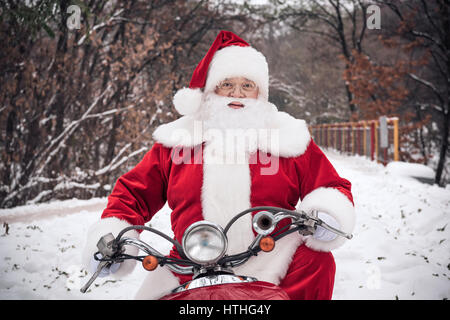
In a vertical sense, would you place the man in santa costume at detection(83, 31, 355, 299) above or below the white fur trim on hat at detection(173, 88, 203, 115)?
below

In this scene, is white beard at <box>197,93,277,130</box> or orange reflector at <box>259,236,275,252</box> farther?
white beard at <box>197,93,277,130</box>

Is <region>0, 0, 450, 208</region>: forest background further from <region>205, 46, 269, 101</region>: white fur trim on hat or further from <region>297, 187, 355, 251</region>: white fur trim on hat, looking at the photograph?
<region>297, 187, 355, 251</region>: white fur trim on hat

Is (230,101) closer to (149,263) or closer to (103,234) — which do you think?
(103,234)

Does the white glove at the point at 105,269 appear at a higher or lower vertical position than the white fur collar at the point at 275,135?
lower

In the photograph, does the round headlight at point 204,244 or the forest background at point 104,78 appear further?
the forest background at point 104,78

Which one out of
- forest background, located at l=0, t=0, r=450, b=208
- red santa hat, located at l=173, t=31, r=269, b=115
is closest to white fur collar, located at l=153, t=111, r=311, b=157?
red santa hat, located at l=173, t=31, r=269, b=115

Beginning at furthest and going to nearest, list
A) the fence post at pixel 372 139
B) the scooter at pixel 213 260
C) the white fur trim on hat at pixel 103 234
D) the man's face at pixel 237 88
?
the fence post at pixel 372 139
the man's face at pixel 237 88
the white fur trim on hat at pixel 103 234
the scooter at pixel 213 260

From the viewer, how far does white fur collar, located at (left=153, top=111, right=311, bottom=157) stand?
1887 mm

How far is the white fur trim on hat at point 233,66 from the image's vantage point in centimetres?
218

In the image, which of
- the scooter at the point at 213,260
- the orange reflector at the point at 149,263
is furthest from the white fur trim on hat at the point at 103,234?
the orange reflector at the point at 149,263

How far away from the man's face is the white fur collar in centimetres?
20

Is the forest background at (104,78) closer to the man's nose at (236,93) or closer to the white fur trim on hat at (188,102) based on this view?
the white fur trim on hat at (188,102)

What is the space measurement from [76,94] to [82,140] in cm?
100
